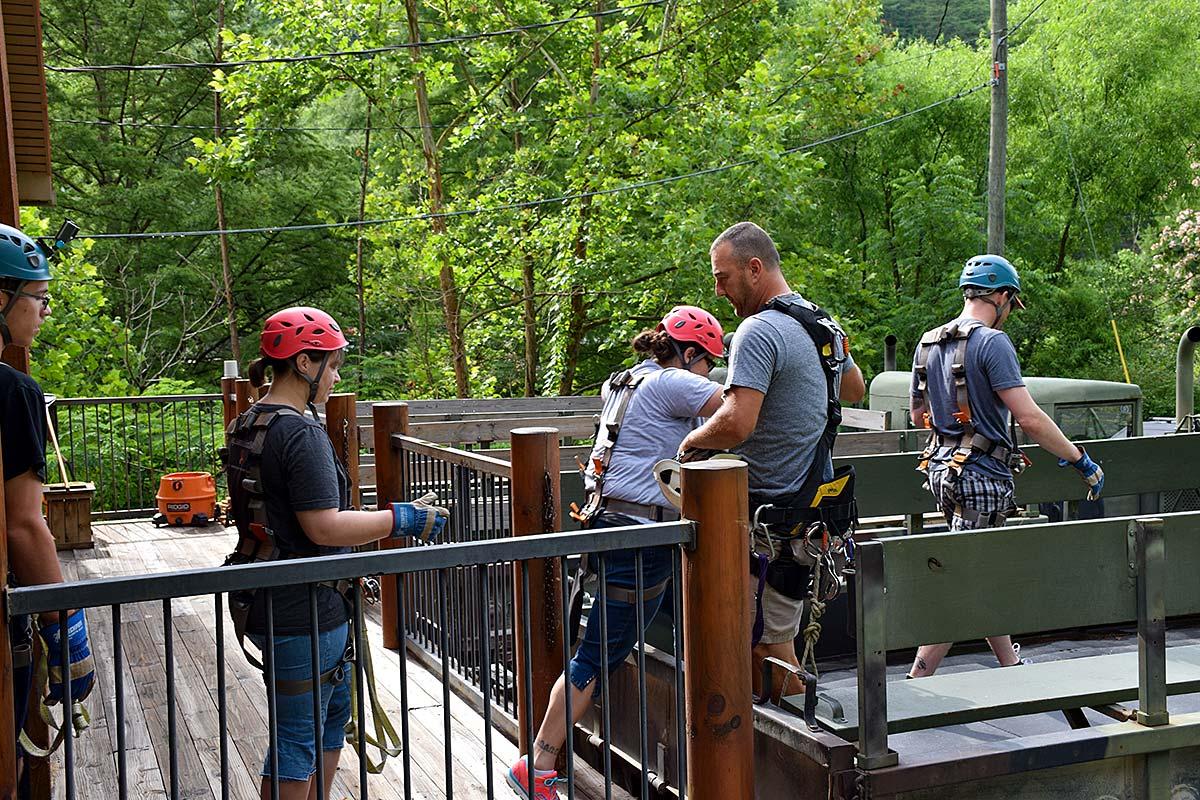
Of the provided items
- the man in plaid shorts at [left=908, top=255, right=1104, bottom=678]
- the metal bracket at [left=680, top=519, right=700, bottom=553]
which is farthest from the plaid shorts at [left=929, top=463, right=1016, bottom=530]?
the metal bracket at [left=680, top=519, right=700, bottom=553]

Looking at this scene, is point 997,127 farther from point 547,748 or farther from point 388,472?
point 547,748

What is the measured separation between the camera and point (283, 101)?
2014cm

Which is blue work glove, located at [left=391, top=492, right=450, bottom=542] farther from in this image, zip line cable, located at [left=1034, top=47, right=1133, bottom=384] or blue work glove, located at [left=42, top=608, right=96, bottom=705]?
zip line cable, located at [left=1034, top=47, right=1133, bottom=384]

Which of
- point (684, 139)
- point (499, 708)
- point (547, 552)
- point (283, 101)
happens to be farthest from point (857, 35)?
point (547, 552)

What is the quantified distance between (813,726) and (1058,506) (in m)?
5.31

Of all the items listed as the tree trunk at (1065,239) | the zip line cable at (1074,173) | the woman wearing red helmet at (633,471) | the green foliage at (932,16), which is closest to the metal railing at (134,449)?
the woman wearing red helmet at (633,471)

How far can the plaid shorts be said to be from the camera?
5.04 m

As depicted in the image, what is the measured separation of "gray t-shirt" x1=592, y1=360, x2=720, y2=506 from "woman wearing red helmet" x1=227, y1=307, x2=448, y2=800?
1.18 m

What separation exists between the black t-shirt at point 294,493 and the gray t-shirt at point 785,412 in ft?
4.81

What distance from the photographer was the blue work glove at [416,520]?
3.30m

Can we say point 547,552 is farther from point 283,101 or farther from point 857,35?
point 857,35

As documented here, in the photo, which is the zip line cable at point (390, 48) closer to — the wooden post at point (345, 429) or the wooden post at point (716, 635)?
the wooden post at point (345, 429)

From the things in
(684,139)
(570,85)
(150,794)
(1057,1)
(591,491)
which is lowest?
(150,794)

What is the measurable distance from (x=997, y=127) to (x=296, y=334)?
18.1 m
